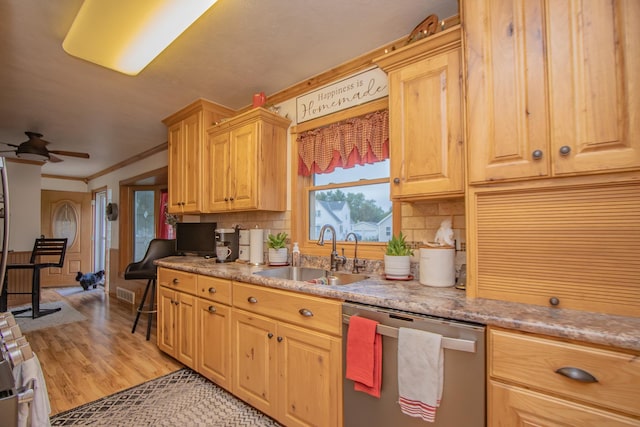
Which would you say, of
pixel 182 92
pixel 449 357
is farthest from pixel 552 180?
pixel 182 92

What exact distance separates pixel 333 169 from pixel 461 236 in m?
1.11

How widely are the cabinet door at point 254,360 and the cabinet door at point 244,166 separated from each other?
0.97m

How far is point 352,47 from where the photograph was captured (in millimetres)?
2100

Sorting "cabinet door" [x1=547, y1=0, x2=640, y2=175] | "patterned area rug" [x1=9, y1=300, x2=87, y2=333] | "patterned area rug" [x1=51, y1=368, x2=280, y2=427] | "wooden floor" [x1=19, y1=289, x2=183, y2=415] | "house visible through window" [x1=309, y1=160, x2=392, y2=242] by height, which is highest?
"cabinet door" [x1=547, y1=0, x2=640, y2=175]

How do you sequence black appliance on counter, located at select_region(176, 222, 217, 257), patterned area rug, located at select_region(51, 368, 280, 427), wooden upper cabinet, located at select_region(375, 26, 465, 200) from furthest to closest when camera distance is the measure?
black appliance on counter, located at select_region(176, 222, 217, 257) → patterned area rug, located at select_region(51, 368, 280, 427) → wooden upper cabinet, located at select_region(375, 26, 465, 200)

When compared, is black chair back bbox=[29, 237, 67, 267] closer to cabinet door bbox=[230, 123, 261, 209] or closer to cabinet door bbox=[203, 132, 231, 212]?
cabinet door bbox=[203, 132, 231, 212]

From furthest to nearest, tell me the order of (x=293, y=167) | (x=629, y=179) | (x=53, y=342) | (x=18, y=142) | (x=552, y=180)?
(x=18, y=142) → (x=53, y=342) → (x=293, y=167) → (x=552, y=180) → (x=629, y=179)

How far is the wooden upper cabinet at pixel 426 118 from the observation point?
1.52 meters

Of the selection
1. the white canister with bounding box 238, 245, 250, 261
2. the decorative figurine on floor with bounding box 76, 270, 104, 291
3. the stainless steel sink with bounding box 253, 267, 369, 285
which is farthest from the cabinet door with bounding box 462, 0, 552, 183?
the decorative figurine on floor with bounding box 76, 270, 104, 291

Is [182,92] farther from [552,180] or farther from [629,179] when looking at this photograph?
[629,179]

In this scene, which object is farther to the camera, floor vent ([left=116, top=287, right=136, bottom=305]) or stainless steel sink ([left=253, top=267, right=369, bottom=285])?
floor vent ([left=116, top=287, right=136, bottom=305])

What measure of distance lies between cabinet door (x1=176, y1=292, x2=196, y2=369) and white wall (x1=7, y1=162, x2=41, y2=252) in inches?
181

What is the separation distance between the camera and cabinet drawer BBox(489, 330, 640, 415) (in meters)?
0.89

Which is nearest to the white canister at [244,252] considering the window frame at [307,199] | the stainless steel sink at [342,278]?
the window frame at [307,199]
